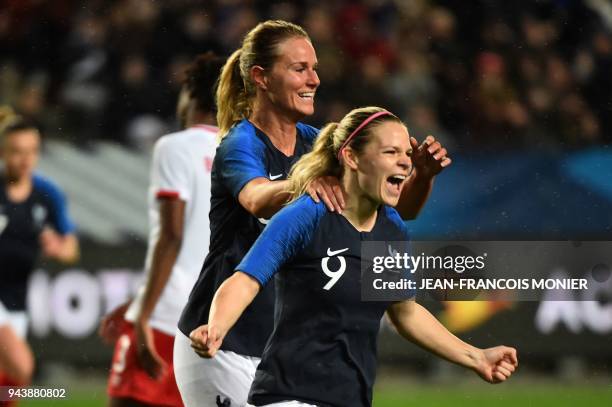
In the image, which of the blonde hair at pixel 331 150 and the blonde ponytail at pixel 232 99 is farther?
the blonde ponytail at pixel 232 99

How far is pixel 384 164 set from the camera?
13.3 ft

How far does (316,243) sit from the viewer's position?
3984 mm

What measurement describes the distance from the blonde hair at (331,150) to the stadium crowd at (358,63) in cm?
614

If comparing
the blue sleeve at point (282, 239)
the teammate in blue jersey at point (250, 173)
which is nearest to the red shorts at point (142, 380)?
the teammate in blue jersey at point (250, 173)

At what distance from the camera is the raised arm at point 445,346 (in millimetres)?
4141

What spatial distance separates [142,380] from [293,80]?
5.86 feet

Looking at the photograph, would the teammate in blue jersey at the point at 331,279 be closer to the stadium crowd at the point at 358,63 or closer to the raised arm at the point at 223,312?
the raised arm at the point at 223,312

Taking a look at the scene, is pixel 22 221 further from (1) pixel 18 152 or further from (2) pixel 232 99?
(2) pixel 232 99

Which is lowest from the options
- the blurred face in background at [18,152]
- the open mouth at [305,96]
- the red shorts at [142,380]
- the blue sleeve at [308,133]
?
the red shorts at [142,380]

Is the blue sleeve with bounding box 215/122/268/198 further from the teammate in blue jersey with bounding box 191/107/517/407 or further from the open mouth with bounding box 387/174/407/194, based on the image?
the open mouth with bounding box 387/174/407/194

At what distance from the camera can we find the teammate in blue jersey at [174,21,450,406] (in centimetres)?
449

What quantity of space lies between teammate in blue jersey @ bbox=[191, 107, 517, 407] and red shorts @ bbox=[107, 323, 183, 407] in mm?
1750

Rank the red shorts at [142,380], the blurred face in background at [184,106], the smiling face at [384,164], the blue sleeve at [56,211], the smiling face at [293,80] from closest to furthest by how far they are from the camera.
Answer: the smiling face at [384,164] < the smiling face at [293,80] < the red shorts at [142,380] < the blurred face in background at [184,106] < the blue sleeve at [56,211]

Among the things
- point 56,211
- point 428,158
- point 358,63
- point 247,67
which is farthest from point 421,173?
point 358,63
